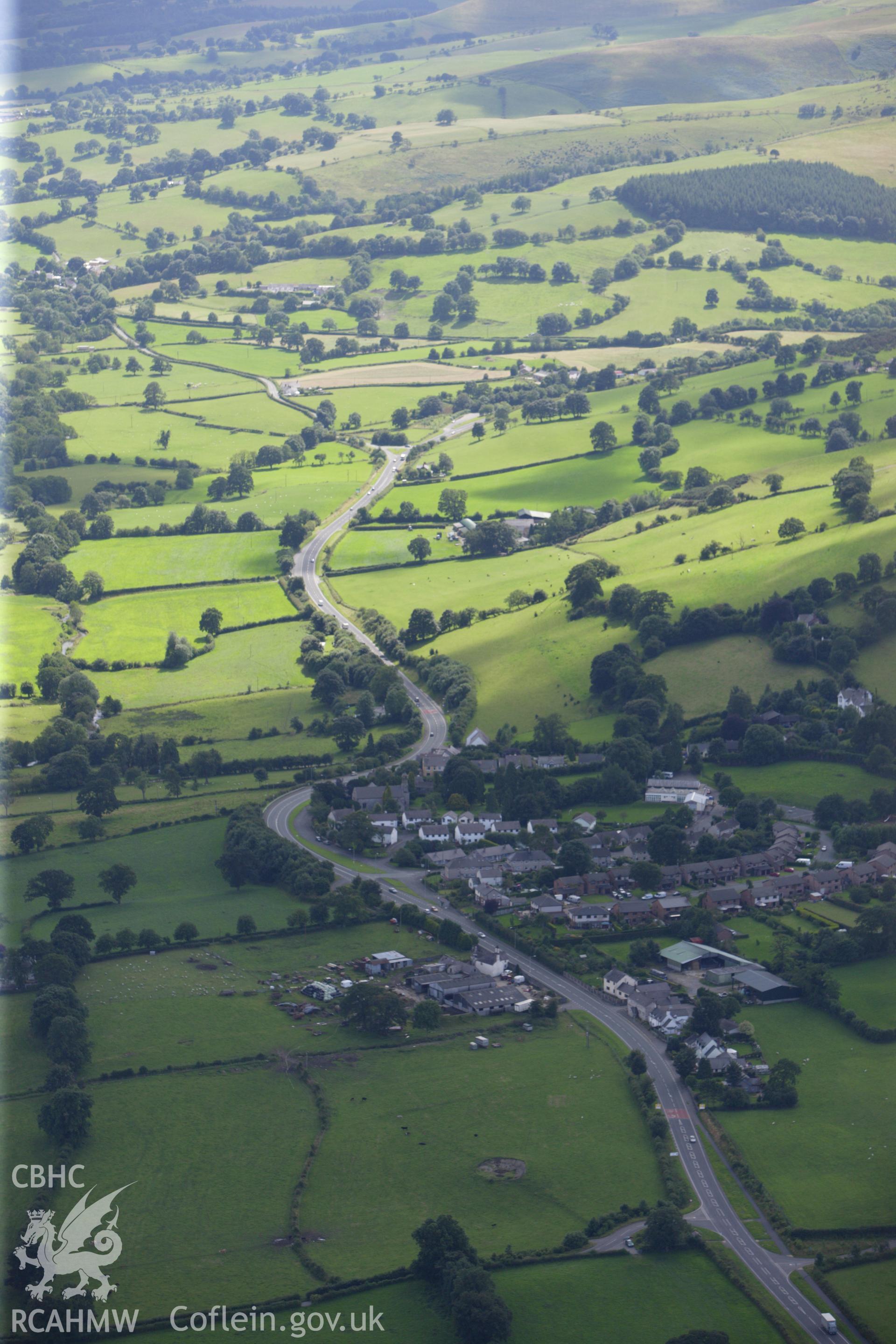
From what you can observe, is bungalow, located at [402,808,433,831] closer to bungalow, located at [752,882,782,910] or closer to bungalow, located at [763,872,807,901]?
bungalow, located at [752,882,782,910]

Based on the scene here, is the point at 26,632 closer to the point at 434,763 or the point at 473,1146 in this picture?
the point at 434,763

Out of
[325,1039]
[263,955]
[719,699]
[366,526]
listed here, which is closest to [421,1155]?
[325,1039]

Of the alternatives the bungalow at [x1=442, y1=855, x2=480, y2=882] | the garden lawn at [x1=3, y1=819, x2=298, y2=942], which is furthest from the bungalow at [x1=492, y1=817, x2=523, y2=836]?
the garden lawn at [x1=3, y1=819, x2=298, y2=942]

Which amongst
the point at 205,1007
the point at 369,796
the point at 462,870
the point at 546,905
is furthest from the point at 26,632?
the point at 205,1007

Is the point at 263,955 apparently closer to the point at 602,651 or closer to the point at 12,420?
the point at 602,651

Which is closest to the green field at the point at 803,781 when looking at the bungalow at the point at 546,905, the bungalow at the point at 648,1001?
the bungalow at the point at 546,905
